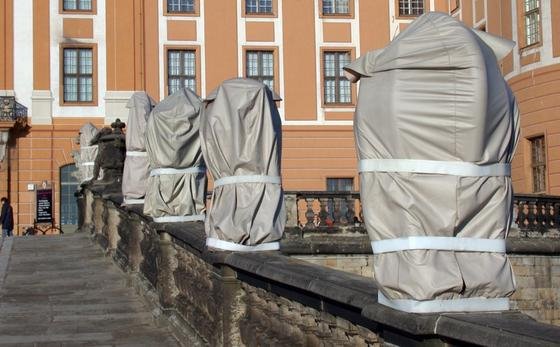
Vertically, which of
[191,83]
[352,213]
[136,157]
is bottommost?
[352,213]

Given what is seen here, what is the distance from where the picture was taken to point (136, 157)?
563 inches

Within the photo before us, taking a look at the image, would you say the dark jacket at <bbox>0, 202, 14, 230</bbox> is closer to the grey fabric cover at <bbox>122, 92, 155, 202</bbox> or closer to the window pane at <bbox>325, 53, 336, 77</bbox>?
the window pane at <bbox>325, 53, 336, 77</bbox>

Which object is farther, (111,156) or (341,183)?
(341,183)

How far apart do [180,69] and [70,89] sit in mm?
4097

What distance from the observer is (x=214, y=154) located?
7.78m

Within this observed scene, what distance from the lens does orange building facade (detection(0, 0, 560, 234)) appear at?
3338 cm

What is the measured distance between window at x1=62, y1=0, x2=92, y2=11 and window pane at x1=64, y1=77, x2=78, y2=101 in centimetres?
250

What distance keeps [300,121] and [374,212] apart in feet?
106

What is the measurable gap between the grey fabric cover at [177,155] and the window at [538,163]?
16938 millimetres

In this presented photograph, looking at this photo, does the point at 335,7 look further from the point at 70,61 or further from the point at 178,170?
the point at 178,170

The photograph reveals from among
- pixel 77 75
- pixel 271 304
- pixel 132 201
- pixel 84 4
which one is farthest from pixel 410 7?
pixel 271 304

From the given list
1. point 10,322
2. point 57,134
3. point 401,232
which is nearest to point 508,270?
point 401,232

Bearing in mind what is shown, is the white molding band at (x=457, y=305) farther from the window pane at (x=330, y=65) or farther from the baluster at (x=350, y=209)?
the window pane at (x=330, y=65)

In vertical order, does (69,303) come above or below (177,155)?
below
